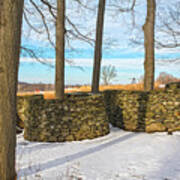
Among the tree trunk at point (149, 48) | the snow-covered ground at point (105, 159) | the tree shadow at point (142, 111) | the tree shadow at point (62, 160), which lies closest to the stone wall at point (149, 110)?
the tree shadow at point (142, 111)

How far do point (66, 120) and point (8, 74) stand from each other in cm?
444

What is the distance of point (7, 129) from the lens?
3.96 meters

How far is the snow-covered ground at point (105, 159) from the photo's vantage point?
465 cm

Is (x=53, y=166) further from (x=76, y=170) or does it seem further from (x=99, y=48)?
(x=99, y=48)

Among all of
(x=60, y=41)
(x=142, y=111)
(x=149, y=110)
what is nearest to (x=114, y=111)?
(x=142, y=111)

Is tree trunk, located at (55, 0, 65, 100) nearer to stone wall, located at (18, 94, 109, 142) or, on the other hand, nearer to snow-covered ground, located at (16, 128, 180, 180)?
stone wall, located at (18, 94, 109, 142)

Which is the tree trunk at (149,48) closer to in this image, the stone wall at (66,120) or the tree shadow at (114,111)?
the tree shadow at (114,111)

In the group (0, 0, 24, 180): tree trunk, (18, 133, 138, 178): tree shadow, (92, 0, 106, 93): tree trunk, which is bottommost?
(18, 133, 138, 178): tree shadow

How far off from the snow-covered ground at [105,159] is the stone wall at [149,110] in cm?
50

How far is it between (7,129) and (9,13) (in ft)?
6.96

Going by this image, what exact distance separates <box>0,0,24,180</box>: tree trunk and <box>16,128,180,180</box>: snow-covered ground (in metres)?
0.90

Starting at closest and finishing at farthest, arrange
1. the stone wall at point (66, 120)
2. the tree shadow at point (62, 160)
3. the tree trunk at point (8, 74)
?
the tree trunk at point (8, 74) → the tree shadow at point (62, 160) → the stone wall at point (66, 120)

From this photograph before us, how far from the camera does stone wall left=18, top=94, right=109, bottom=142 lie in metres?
7.98

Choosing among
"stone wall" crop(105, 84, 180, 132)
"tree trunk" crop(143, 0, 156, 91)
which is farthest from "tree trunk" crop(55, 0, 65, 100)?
"tree trunk" crop(143, 0, 156, 91)
